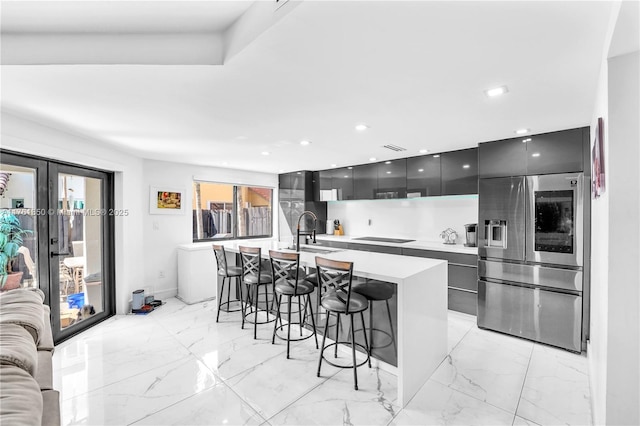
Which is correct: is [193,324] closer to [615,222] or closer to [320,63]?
[320,63]

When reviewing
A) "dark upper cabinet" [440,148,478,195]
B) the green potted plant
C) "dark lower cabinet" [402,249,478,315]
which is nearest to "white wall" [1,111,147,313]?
the green potted plant

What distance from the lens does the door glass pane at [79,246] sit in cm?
329

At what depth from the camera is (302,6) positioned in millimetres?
1179

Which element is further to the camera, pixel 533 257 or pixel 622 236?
pixel 533 257

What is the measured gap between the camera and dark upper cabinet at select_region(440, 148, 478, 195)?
3.89 m

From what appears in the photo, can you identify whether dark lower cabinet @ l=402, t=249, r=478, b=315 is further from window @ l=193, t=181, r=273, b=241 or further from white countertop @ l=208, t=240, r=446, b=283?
window @ l=193, t=181, r=273, b=241

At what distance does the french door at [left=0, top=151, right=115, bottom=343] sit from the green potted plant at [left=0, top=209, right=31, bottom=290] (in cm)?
5

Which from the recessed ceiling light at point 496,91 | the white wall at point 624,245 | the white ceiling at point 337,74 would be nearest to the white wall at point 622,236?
the white wall at point 624,245

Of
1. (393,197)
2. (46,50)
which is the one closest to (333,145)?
(393,197)

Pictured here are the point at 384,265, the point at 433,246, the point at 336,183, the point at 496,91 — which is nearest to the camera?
the point at 496,91

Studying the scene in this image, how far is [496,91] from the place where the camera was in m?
2.04

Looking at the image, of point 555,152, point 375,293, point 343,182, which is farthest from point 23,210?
point 555,152

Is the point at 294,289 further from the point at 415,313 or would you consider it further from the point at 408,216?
the point at 408,216

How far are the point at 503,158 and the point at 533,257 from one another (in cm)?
112
